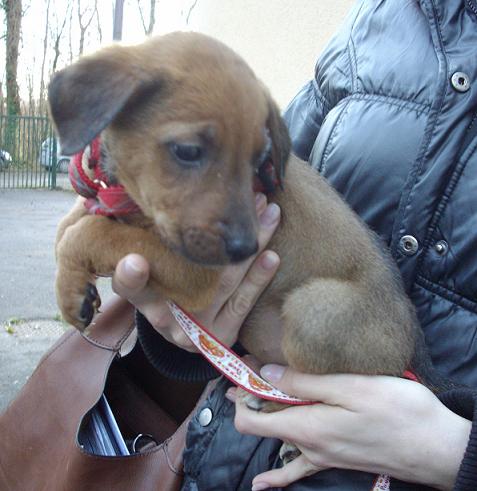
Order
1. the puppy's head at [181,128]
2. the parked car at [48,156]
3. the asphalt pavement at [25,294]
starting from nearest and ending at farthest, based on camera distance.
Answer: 1. the puppy's head at [181,128]
2. the asphalt pavement at [25,294]
3. the parked car at [48,156]

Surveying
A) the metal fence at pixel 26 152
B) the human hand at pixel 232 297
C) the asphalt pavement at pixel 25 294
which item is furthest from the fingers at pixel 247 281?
the metal fence at pixel 26 152

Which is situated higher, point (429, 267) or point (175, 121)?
point (175, 121)

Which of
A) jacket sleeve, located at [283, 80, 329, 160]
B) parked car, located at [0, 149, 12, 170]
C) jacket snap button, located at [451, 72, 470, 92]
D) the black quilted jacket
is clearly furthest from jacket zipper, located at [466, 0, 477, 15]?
parked car, located at [0, 149, 12, 170]

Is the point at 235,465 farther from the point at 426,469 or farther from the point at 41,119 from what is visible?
the point at 41,119

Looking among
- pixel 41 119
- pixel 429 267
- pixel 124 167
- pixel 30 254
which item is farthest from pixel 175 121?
pixel 41 119

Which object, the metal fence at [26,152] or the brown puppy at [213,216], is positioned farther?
the metal fence at [26,152]

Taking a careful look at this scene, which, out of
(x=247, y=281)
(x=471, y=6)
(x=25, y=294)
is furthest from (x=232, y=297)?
(x=25, y=294)

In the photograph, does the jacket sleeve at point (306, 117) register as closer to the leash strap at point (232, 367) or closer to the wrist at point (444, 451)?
the leash strap at point (232, 367)
